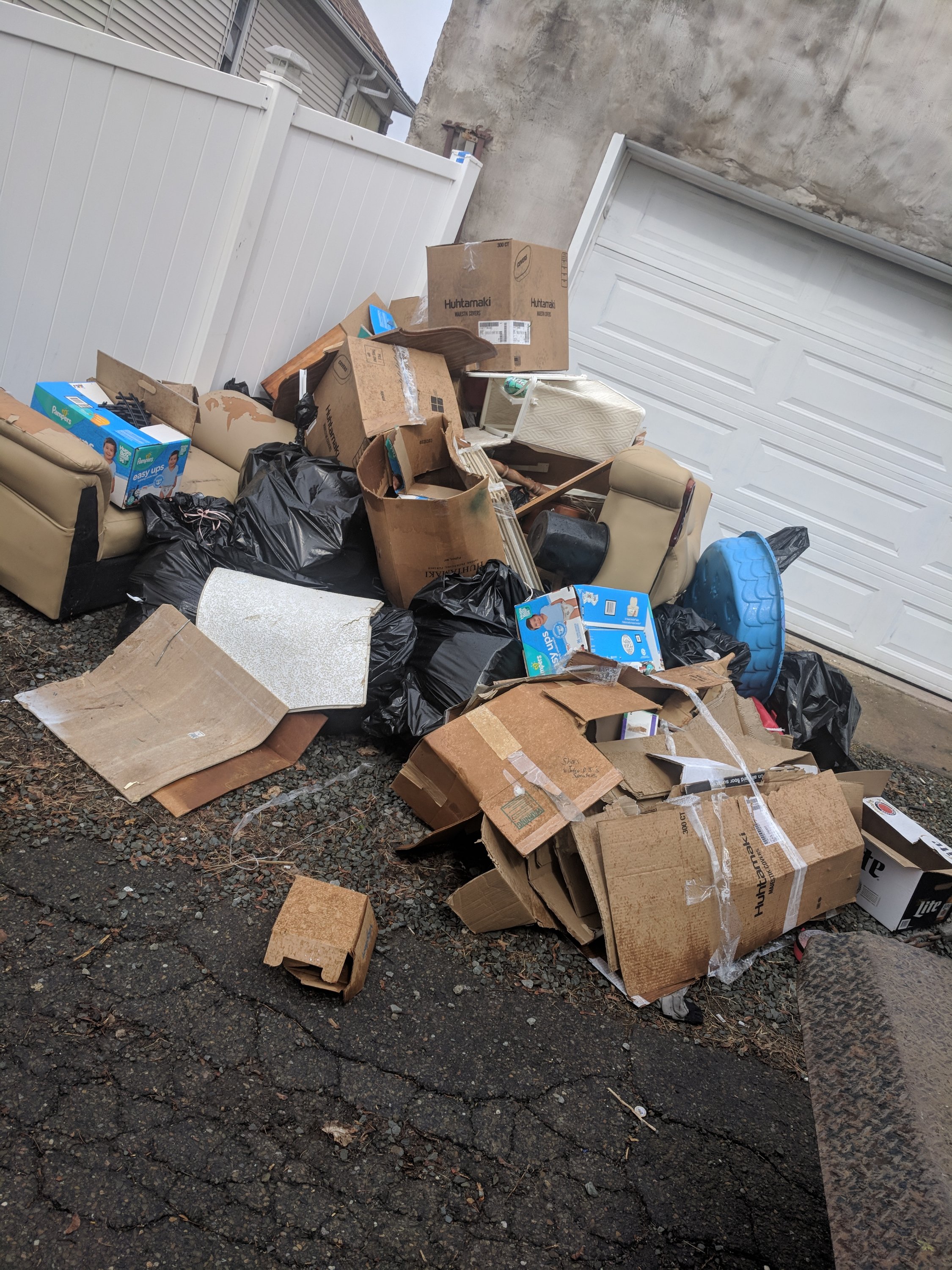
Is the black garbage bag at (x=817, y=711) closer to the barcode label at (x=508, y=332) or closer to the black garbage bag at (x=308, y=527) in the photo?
the black garbage bag at (x=308, y=527)

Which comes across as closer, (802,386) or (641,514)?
(641,514)

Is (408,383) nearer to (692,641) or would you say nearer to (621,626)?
(621,626)

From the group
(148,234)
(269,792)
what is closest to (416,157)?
(148,234)

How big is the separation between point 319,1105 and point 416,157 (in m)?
4.74

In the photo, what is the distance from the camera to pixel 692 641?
3510 mm

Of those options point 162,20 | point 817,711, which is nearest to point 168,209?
point 817,711

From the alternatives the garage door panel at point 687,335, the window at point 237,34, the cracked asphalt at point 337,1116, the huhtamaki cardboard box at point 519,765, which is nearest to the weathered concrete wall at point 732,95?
the garage door panel at point 687,335

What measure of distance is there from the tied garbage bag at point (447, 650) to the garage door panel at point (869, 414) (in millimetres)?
3187

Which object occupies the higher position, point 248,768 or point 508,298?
point 508,298

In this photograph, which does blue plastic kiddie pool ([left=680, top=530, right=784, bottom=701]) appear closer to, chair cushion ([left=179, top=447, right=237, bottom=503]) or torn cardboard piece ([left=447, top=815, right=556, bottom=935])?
torn cardboard piece ([left=447, top=815, right=556, bottom=935])

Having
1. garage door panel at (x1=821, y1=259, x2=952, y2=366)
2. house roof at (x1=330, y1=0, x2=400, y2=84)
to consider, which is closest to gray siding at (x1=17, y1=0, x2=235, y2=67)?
house roof at (x1=330, y1=0, x2=400, y2=84)

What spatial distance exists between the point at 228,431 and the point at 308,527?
2.63ft

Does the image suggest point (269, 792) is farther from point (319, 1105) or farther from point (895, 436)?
point (895, 436)

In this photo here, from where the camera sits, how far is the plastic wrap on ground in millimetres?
973
